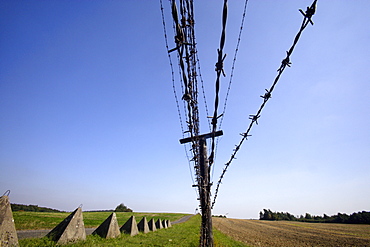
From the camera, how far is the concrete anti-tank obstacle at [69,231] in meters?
8.77

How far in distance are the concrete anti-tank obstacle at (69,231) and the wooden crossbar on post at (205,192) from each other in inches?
295

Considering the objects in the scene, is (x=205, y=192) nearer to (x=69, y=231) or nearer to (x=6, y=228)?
(x=6, y=228)

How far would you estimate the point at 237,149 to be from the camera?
4.50m

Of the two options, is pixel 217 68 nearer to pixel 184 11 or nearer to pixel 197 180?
pixel 184 11

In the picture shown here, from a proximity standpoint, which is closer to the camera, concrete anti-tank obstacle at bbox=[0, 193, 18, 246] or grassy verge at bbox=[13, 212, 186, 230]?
concrete anti-tank obstacle at bbox=[0, 193, 18, 246]

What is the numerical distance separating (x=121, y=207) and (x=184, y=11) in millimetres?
113189

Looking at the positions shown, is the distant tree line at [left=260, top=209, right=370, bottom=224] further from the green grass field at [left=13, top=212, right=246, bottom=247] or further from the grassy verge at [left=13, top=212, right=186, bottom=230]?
the grassy verge at [left=13, top=212, right=186, bottom=230]

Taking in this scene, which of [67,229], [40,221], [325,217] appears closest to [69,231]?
[67,229]

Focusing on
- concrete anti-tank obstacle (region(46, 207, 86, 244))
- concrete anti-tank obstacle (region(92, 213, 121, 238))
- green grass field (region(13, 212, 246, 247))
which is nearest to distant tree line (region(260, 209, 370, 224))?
green grass field (region(13, 212, 246, 247))

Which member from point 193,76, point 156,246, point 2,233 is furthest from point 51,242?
point 193,76

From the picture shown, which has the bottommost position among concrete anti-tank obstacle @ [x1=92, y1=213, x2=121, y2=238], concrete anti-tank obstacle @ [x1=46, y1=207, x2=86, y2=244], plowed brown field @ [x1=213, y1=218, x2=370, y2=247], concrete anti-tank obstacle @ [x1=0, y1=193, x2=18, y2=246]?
plowed brown field @ [x1=213, y1=218, x2=370, y2=247]

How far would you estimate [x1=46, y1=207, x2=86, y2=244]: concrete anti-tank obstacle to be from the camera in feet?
28.8

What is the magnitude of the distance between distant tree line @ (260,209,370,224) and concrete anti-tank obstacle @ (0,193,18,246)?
82.3 meters

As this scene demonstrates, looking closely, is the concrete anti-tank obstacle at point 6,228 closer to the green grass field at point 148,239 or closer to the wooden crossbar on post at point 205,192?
the green grass field at point 148,239
